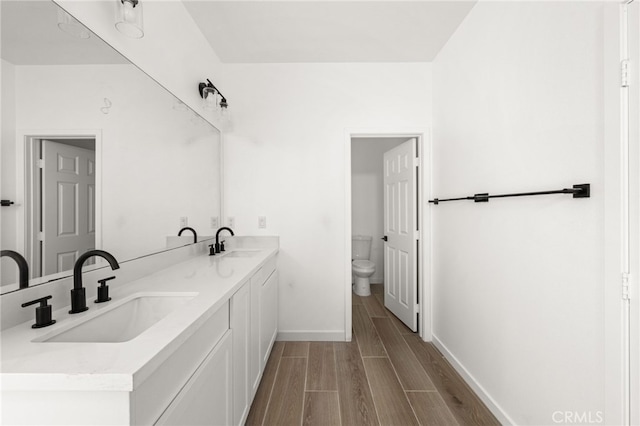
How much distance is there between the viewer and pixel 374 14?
1957 millimetres

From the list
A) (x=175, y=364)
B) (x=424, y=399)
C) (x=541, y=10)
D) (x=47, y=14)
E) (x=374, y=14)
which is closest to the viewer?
(x=175, y=364)

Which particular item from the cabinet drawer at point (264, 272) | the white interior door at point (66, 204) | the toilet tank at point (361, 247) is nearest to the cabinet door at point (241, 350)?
the cabinet drawer at point (264, 272)

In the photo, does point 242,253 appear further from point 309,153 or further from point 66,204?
point 66,204

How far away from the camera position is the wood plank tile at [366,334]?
2.35 meters

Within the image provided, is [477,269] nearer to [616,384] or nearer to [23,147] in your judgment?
[616,384]

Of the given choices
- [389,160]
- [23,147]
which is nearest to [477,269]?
[389,160]

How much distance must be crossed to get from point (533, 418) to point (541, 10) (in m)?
2.03

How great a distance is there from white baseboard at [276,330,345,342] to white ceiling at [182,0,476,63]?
2.60 m

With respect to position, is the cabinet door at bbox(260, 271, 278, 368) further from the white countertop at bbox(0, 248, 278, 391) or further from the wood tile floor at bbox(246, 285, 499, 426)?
the white countertop at bbox(0, 248, 278, 391)

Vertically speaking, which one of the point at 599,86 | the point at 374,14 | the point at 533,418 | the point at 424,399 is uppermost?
the point at 374,14

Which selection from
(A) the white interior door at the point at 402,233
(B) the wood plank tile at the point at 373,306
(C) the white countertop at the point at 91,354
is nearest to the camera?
(C) the white countertop at the point at 91,354

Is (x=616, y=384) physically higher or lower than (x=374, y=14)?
lower

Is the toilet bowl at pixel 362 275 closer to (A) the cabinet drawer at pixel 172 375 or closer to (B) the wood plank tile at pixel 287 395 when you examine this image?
(B) the wood plank tile at pixel 287 395

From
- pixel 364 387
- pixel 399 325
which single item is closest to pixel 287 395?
pixel 364 387
